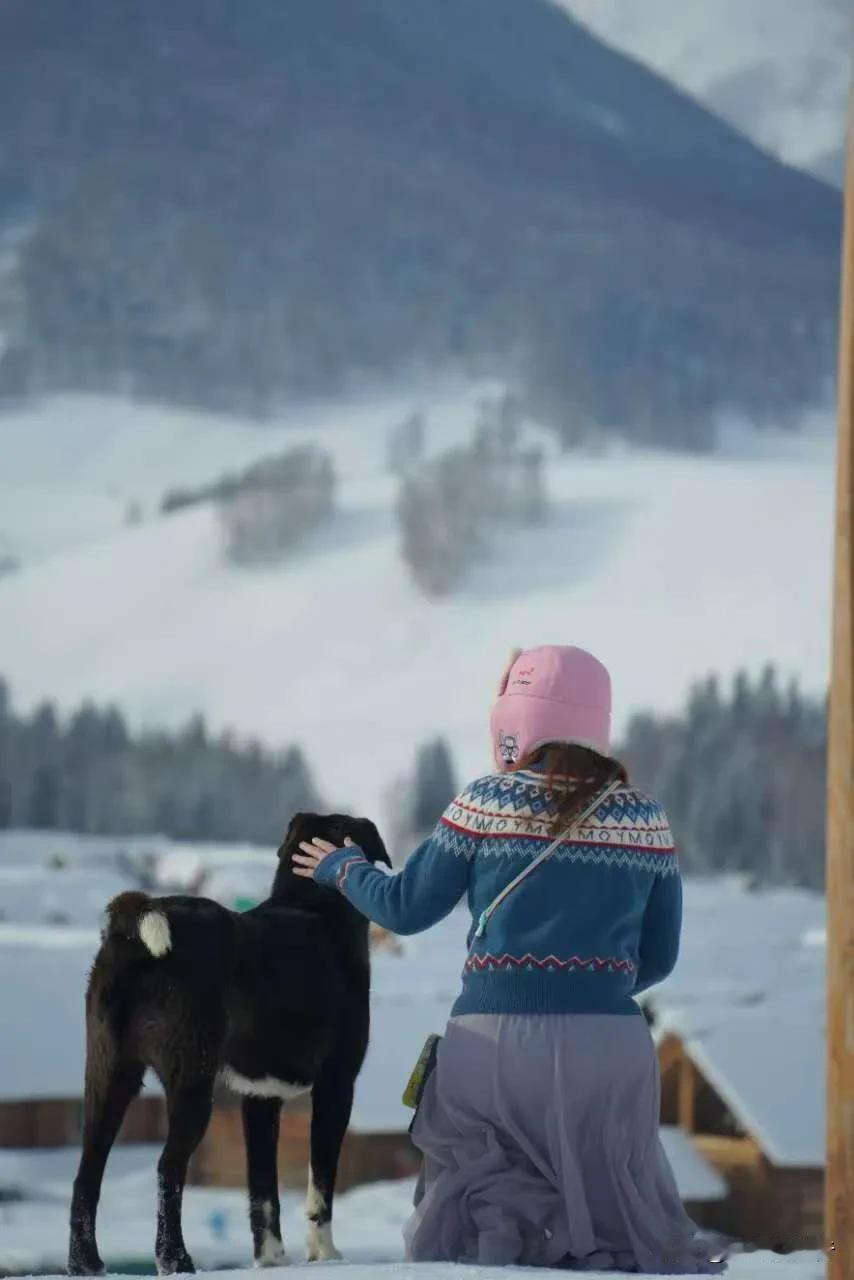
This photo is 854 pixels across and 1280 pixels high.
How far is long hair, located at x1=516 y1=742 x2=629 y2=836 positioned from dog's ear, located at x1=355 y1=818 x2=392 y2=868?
0.25 meters

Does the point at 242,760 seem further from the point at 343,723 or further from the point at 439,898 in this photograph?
the point at 439,898

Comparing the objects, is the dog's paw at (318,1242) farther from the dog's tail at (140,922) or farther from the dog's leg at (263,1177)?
the dog's tail at (140,922)

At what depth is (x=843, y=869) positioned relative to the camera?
62.1 inches

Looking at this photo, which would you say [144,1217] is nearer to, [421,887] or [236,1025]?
[236,1025]

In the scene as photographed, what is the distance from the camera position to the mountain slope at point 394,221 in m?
12.7

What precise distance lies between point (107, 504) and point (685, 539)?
12.3 feet

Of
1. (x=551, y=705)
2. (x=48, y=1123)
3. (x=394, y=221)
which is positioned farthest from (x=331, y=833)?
(x=394, y=221)

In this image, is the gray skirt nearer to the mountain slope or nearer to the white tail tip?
the white tail tip

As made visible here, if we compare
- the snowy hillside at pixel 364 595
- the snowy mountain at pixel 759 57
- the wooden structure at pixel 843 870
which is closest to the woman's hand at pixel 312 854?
the wooden structure at pixel 843 870

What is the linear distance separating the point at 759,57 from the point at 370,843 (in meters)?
10.6

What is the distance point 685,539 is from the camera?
40.5 ft

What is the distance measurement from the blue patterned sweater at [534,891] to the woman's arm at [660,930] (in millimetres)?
33

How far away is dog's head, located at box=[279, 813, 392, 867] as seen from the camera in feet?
7.61

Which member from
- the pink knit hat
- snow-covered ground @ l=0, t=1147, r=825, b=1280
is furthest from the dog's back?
snow-covered ground @ l=0, t=1147, r=825, b=1280
